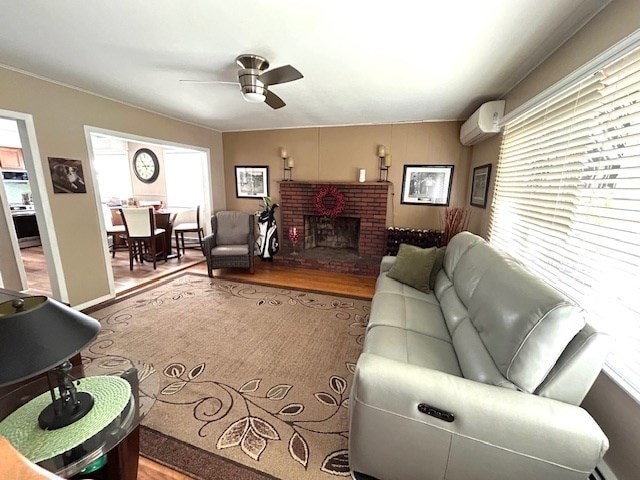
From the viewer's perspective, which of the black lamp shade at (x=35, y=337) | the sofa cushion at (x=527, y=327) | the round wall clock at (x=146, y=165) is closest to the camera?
the black lamp shade at (x=35, y=337)

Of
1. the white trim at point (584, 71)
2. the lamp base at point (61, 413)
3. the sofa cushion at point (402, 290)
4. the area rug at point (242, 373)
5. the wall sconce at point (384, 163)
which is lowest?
the area rug at point (242, 373)

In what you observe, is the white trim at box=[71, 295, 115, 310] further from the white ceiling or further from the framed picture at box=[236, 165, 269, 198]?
the framed picture at box=[236, 165, 269, 198]

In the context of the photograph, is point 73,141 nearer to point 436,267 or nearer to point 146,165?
point 146,165

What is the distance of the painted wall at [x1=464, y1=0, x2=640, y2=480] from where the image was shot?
111 centimetres

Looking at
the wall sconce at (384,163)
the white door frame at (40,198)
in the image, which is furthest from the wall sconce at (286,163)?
the white door frame at (40,198)

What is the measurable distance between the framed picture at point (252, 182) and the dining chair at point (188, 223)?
0.97 m

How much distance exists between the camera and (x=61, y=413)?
3.19ft

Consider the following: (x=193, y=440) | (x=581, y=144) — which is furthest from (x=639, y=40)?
(x=193, y=440)

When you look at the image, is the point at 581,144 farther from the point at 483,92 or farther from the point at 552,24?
the point at 483,92

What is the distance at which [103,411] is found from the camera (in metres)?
1.02

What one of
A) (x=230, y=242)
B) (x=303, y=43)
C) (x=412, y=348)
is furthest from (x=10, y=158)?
(x=412, y=348)

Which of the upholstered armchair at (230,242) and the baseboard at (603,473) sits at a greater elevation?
the upholstered armchair at (230,242)

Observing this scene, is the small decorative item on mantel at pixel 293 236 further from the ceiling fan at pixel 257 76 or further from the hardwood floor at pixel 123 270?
the ceiling fan at pixel 257 76

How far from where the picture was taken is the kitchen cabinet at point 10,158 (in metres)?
5.54
